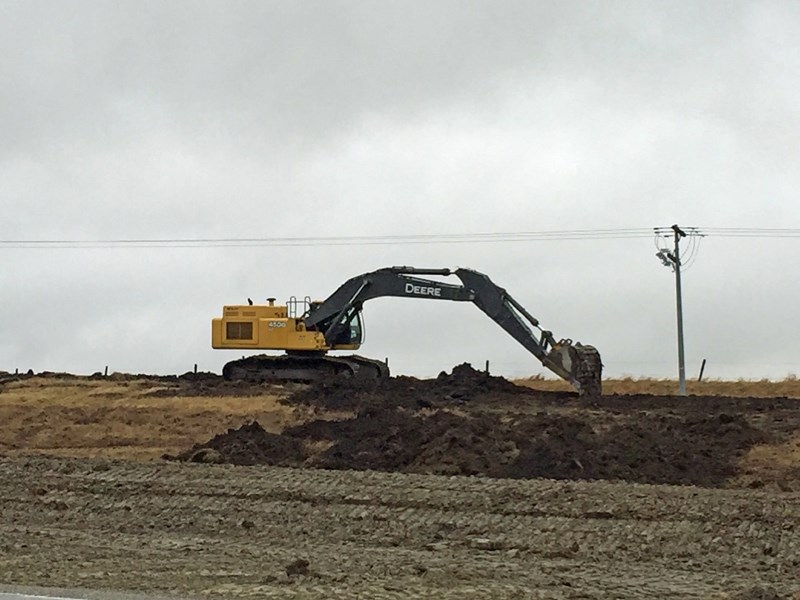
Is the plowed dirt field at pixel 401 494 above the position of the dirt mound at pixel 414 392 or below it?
below

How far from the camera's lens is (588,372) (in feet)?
91.0

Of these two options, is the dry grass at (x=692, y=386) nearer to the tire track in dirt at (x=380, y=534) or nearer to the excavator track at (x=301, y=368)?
the excavator track at (x=301, y=368)

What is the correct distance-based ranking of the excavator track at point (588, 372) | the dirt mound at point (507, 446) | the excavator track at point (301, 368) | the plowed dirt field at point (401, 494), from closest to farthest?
the plowed dirt field at point (401, 494) < the dirt mound at point (507, 446) < the excavator track at point (588, 372) < the excavator track at point (301, 368)

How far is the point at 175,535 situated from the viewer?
1355 cm

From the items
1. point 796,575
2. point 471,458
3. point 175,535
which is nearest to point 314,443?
point 471,458

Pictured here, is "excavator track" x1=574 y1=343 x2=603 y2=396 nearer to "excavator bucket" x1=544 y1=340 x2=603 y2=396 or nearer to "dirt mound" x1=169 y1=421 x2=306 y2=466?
"excavator bucket" x1=544 y1=340 x2=603 y2=396

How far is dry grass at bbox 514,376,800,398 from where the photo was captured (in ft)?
122

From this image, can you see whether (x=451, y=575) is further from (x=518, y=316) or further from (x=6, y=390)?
(x=6, y=390)

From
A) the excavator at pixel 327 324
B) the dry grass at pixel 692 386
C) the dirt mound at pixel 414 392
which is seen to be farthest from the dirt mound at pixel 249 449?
the dry grass at pixel 692 386

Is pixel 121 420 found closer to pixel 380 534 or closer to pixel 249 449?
pixel 249 449

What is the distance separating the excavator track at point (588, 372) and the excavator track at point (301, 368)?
5.73 metres

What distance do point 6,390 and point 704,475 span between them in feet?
64.0

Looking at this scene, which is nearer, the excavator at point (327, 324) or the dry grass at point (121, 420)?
the dry grass at point (121, 420)

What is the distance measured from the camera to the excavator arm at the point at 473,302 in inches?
1097
